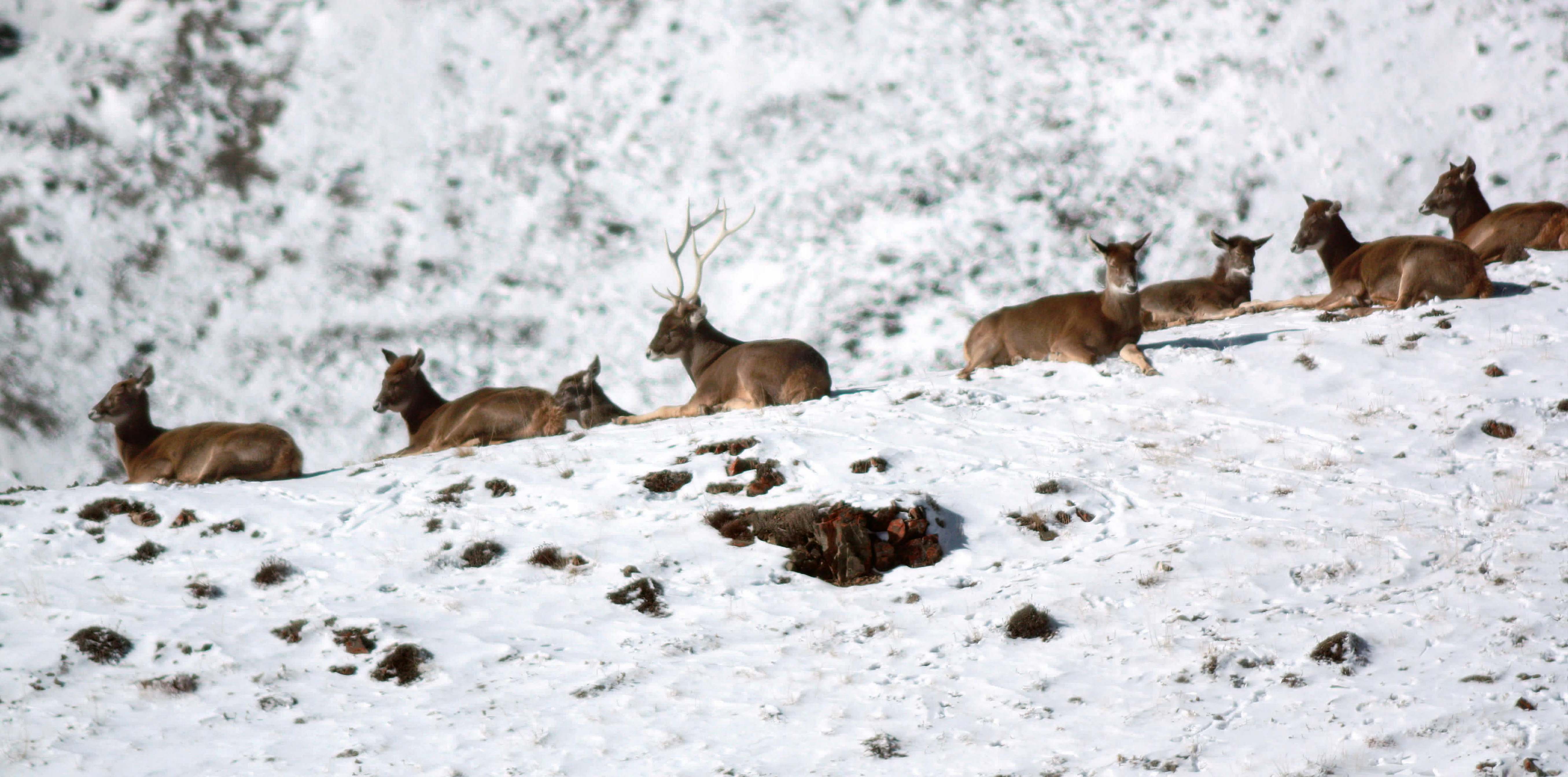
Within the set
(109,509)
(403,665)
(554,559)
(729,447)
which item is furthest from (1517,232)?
(109,509)

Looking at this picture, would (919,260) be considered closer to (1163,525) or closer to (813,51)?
(813,51)

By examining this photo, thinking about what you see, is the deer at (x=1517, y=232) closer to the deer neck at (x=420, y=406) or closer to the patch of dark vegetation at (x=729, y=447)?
the patch of dark vegetation at (x=729, y=447)

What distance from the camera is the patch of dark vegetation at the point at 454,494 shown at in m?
12.7

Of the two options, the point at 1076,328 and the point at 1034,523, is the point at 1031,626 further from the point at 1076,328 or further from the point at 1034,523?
the point at 1076,328

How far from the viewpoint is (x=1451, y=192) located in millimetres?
19844

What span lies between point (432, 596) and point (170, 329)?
17.3 metres

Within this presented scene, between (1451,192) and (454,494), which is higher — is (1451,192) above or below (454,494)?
above

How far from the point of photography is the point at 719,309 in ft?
81.9

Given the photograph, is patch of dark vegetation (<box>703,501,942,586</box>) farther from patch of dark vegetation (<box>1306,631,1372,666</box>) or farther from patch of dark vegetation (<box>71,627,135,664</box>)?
patch of dark vegetation (<box>71,627,135,664</box>)

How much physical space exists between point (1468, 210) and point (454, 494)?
48.9 ft

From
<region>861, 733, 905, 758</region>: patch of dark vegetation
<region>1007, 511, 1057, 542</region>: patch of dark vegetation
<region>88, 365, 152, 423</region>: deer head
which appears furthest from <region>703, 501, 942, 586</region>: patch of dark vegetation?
<region>88, 365, 152, 423</region>: deer head

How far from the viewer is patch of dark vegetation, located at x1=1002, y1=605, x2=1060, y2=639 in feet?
30.8

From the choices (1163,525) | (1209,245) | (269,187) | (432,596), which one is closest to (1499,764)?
(1163,525)

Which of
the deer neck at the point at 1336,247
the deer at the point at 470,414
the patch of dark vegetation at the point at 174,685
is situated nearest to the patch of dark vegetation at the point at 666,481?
the deer at the point at 470,414
